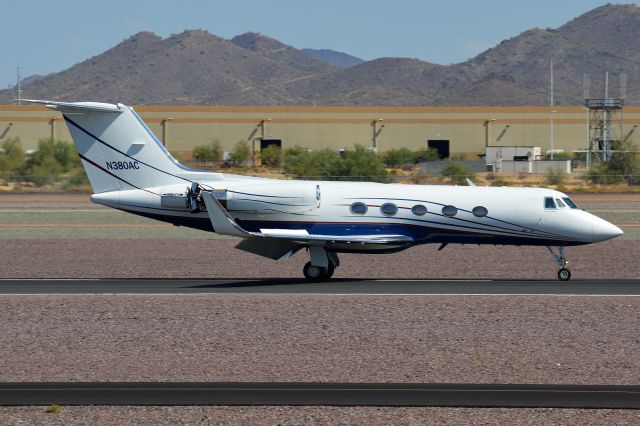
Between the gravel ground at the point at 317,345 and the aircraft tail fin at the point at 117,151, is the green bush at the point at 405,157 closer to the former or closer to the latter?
the aircraft tail fin at the point at 117,151

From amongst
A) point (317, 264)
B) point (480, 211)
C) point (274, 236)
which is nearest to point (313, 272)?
point (317, 264)

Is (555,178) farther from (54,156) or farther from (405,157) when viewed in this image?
(54,156)

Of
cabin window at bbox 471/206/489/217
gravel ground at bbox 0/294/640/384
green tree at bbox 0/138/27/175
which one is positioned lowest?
gravel ground at bbox 0/294/640/384

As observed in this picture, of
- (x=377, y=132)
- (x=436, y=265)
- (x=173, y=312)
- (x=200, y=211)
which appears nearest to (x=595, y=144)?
(x=377, y=132)

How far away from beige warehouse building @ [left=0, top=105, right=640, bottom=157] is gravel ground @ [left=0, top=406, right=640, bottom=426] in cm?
7822

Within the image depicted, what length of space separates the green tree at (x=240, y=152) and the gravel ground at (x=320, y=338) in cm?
6527

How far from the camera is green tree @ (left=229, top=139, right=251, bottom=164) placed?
87.1 metres

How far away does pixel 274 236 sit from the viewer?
2486cm

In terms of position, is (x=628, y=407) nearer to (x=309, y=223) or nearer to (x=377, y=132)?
(x=309, y=223)

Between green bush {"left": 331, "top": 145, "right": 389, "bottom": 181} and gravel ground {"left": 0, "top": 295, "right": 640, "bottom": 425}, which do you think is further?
green bush {"left": 331, "top": 145, "right": 389, "bottom": 181}

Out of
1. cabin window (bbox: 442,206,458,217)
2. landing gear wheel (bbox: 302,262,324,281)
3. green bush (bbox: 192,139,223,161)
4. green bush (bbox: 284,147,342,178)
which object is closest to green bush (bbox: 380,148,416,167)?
green bush (bbox: 284,147,342,178)

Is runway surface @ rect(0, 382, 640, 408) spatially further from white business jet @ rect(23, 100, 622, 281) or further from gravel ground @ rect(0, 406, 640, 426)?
white business jet @ rect(23, 100, 622, 281)

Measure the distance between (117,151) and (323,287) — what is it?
6638 mm

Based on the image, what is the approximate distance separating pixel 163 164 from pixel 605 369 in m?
14.8
